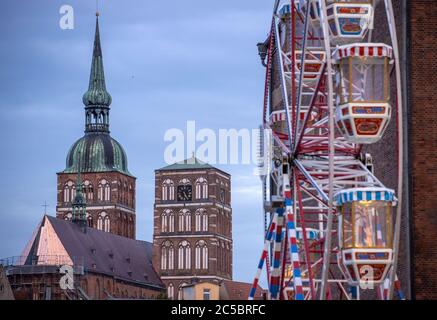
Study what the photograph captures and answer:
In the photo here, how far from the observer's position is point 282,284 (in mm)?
45219

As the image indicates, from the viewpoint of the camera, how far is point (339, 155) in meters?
45.1

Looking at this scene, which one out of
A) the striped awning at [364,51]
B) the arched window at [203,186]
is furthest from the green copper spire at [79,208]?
the striped awning at [364,51]

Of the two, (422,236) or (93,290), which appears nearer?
(422,236)

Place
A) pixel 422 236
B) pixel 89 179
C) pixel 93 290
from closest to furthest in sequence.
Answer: pixel 422 236 → pixel 93 290 → pixel 89 179

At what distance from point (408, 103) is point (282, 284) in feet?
27.3

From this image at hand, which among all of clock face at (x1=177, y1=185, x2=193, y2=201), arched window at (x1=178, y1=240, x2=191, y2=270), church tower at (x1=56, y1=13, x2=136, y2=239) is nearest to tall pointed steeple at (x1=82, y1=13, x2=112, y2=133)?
church tower at (x1=56, y1=13, x2=136, y2=239)

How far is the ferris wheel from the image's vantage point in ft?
131

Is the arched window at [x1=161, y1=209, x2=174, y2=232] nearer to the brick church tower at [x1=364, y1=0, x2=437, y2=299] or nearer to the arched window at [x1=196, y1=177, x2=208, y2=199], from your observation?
the arched window at [x1=196, y1=177, x2=208, y2=199]

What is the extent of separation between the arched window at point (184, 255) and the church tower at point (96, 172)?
9876 millimetres

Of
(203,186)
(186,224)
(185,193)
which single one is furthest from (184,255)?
(203,186)

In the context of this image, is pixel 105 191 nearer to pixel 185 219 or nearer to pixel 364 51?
pixel 185 219

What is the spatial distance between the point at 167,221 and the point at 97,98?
64.6 feet
